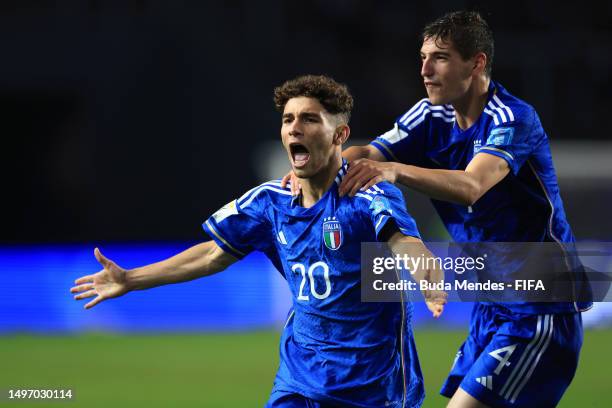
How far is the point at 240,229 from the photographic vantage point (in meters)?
5.08

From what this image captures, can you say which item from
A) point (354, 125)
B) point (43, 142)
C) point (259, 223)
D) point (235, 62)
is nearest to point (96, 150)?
point (43, 142)

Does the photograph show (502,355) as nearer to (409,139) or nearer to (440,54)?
(409,139)

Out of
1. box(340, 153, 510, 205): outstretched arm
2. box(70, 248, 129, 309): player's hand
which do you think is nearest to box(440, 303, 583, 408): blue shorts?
box(340, 153, 510, 205): outstretched arm

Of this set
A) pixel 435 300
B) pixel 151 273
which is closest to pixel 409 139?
pixel 151 273

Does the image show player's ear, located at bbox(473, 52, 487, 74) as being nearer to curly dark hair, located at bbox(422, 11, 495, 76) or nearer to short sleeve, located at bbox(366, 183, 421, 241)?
curly dark hair, located at bbox(422, 11, 495, 76)

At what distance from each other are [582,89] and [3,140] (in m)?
11.3

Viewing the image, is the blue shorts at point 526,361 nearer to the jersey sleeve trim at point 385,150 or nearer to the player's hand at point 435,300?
the jersey sleeve trim at point 385,150

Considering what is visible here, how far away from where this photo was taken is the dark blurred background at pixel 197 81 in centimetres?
1827

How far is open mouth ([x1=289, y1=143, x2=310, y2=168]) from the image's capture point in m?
4.71

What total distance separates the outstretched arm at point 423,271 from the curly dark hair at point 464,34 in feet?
4.24

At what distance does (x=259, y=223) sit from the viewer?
5031 mm

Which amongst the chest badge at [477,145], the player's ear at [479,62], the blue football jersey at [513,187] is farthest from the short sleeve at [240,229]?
the player's ear at [479,62]

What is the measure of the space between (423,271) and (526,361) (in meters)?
1.31

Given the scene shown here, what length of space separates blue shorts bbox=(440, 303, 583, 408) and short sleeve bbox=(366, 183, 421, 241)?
985 mm
